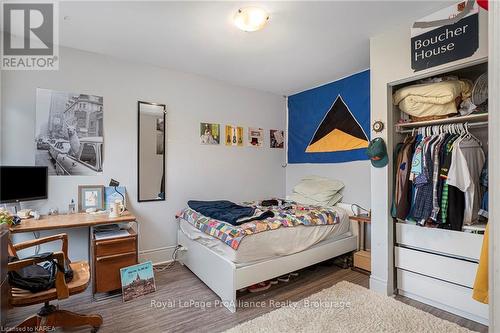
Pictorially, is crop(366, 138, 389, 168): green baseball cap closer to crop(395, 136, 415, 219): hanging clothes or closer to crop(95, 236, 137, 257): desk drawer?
crop(395, 136, 415, 219): hanging clothes

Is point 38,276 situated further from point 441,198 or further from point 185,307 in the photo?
point 441,198

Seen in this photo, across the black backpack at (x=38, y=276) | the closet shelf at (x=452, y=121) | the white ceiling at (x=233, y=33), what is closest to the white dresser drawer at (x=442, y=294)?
the closet shelf at (x=452, y=121)

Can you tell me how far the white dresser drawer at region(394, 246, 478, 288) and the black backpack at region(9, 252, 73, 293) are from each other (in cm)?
287

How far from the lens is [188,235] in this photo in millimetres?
2996

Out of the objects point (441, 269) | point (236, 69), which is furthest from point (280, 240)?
point (236, 69)

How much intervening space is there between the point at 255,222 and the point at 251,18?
1872mm

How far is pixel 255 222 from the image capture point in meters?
2.47

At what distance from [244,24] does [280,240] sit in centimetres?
206

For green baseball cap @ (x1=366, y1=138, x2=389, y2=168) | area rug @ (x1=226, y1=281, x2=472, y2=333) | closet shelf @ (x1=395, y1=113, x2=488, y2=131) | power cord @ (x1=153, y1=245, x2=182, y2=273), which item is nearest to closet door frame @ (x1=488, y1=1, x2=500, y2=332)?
area rug @ (x1=226, y1=281, x2=472, y2=333)

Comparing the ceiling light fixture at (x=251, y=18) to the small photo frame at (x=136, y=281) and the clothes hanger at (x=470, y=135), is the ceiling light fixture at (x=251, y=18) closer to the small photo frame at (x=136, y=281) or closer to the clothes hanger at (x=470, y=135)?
the clothes hanger at (x=470, y=135)

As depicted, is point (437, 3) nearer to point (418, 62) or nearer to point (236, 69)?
point (418, 62)

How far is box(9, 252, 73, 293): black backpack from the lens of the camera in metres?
1.57

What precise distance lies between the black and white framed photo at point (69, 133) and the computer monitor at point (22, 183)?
24 cm

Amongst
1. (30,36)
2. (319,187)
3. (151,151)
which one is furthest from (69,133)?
(319,187)
